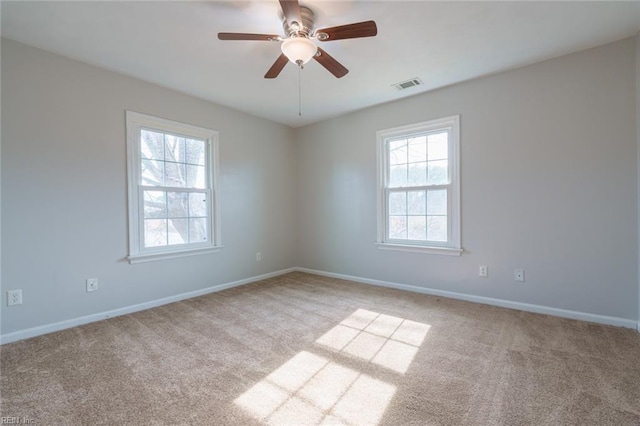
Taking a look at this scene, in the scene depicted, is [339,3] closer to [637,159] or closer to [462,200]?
[462,200]

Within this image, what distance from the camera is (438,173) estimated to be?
350 cm

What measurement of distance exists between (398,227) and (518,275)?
142cm

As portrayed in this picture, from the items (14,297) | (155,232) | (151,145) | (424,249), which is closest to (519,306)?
(424,249)

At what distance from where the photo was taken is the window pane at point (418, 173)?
362cm

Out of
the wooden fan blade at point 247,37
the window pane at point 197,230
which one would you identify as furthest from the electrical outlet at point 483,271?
the window pane at point 197,230

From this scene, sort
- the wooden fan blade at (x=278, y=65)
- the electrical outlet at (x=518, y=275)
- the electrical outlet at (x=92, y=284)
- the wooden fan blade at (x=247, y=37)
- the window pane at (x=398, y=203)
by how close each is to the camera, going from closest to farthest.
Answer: the wooden fan blade at (x=247, y=37)
the wooden fan blade at (x=278, y=65)
the electrical outlet at (x=92, y=284)
the electrical outlet at (x=518, y=275)
the window pane at (x=398, y=203)

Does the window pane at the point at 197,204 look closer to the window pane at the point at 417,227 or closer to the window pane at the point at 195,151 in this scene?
the window pane at the point at 195,151

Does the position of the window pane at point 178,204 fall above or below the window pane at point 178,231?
above

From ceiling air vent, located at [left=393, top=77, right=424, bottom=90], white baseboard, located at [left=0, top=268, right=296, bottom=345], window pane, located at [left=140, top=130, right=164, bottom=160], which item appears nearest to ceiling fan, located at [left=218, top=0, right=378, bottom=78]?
ceiling air vent, located at [left=393, top=77, right=424, bottom=90]

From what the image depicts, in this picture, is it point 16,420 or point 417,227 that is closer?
point 16,420

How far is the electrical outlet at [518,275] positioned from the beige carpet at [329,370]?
0.36m

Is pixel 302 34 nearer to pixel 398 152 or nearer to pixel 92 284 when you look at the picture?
pixel 398 152

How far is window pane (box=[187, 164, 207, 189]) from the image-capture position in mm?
3586

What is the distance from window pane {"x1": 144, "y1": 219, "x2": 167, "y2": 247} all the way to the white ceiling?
1576 mm
